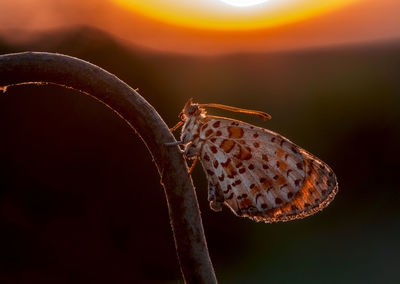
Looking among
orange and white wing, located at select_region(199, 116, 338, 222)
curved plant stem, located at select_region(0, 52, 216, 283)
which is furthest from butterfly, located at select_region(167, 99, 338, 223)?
curved plant stem, located at select_region(0, 52, 216, 283)

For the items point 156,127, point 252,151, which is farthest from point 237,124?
point 156,127

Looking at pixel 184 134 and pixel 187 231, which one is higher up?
pixel 184 134

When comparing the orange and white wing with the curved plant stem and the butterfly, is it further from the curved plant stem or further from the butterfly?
the curved plant stem

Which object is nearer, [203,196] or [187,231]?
[187,231]

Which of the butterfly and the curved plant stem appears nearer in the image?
the curved plant stem

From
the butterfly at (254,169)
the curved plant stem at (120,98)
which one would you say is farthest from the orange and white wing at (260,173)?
the curved plant stem at (120,98)

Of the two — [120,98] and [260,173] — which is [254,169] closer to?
[260,173]

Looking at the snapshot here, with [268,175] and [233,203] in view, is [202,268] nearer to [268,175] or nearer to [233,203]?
[233,203]
